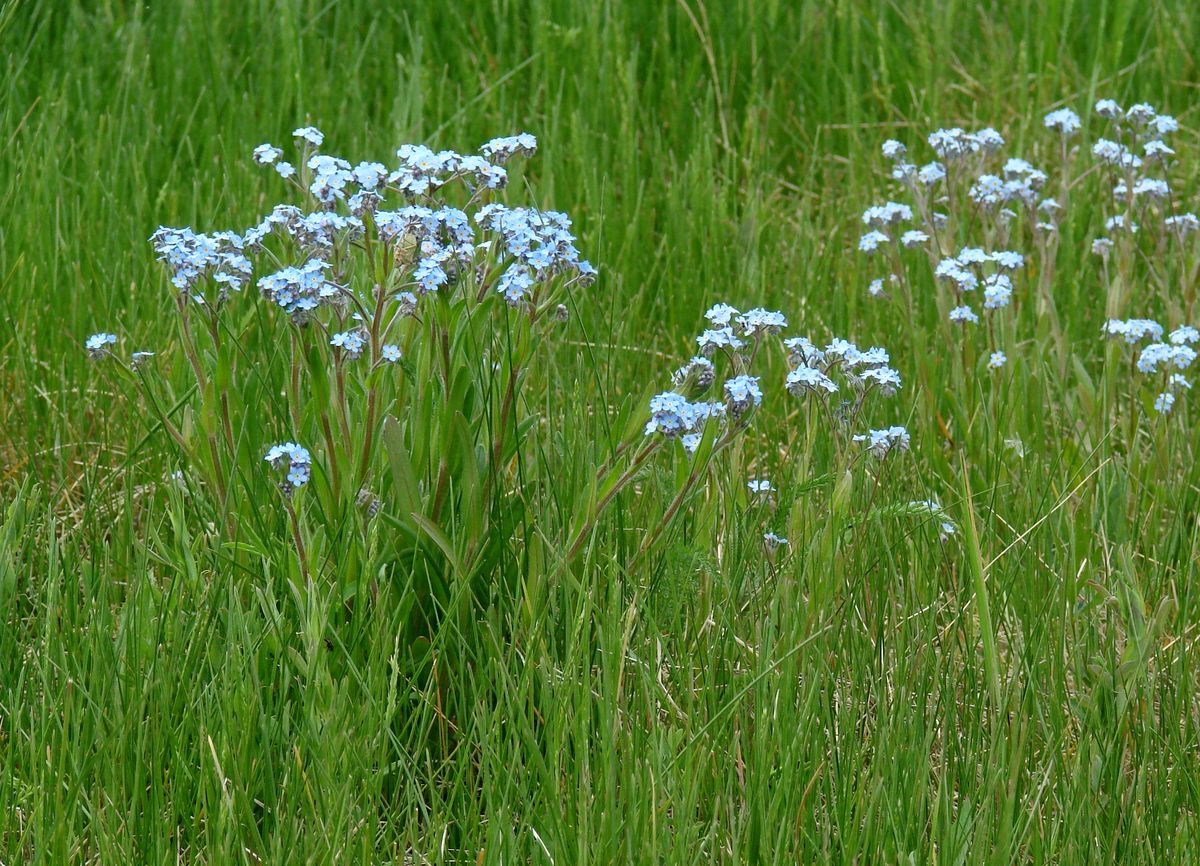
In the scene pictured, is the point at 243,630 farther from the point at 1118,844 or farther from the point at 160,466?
the point at 1118,844

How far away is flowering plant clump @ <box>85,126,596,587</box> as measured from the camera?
2055mm

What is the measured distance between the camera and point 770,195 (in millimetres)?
4223

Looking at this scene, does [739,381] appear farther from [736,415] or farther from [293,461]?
[293,461]

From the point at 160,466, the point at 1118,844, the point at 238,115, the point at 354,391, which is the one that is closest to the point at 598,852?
the point at 1118,844

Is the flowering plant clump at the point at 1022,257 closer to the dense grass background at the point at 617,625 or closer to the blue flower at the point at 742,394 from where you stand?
the dense grass background at the point at 617,625

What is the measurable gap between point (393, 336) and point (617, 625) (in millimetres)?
623

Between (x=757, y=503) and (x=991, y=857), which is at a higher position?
(x=757, y=503)

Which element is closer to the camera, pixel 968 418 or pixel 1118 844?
pixel 1118 844

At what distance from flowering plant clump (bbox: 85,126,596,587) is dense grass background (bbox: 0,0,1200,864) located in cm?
17

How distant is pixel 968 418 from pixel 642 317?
923mm

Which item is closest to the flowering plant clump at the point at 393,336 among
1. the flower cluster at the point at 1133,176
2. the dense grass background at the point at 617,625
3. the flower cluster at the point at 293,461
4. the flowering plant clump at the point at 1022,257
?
the flower cluster at the point at 293,461

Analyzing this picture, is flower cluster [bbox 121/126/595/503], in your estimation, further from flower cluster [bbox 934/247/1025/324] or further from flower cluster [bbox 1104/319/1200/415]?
flower cluster [bbox 1104/319/1200/415]

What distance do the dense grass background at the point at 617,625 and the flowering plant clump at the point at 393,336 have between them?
0.55 ft

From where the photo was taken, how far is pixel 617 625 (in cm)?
195
